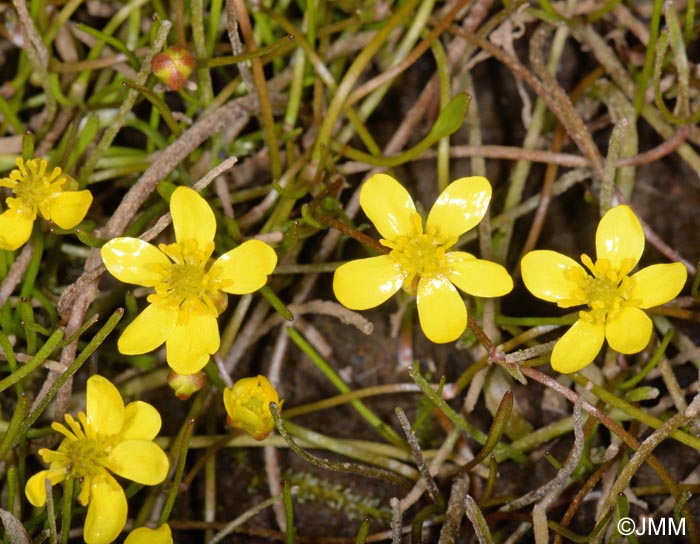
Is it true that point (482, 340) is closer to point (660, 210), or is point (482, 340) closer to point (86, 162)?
point (660, 210)

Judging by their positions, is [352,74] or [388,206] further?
[352,74]

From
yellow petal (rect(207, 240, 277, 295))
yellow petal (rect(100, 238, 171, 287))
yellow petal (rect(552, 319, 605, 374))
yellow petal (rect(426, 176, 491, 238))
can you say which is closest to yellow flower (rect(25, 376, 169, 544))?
yellow petal (rect(100, 238, 171, 287))

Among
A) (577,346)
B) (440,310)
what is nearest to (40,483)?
(440,310)

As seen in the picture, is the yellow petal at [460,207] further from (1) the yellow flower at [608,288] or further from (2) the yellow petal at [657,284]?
(2) the yellow petal at [657,284]

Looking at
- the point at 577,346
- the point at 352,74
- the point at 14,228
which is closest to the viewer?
the point at 577,346

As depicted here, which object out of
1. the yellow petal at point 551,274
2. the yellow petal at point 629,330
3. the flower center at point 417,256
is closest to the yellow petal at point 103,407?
the flower center at point 417,256

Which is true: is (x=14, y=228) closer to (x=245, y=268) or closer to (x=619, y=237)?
(x=245, y=268)
